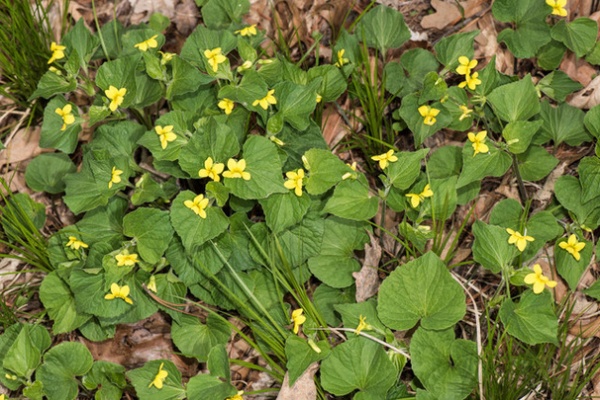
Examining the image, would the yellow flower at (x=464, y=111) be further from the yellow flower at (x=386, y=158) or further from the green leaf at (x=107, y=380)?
the green leaf at (x=107, y=380)

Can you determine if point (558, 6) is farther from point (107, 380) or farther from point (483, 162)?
point (107, 380)

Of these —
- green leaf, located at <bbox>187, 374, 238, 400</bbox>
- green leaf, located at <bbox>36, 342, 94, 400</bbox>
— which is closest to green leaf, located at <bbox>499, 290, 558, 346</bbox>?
green leaf, located at <bbox>187, 374, 238, 400</bbox>

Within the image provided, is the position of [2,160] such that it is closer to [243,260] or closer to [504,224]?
[243,260]

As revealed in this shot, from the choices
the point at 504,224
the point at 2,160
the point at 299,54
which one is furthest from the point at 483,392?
the point at 2,160

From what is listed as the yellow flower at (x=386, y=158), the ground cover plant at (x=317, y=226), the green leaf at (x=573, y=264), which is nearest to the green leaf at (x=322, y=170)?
the ground cover plant at (x=317, y=226)

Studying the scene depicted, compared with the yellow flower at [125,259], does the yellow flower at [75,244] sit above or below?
below

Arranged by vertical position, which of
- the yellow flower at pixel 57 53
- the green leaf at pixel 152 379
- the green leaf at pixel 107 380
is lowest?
the green leaf at pixel 107 380

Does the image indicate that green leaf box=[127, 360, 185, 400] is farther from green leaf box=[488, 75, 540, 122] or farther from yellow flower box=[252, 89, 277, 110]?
green leaf box=[488, 75, 540, 122]
